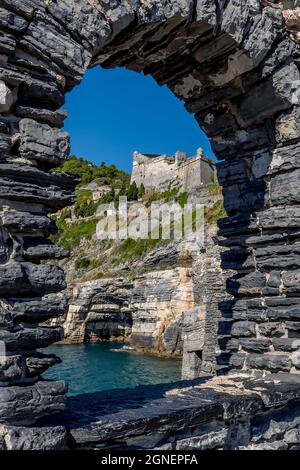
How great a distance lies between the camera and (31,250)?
2.84 m

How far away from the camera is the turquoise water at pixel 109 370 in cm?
1494

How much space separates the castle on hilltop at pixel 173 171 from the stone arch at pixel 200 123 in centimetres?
3937

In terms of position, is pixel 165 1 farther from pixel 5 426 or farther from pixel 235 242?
pixel 5 426

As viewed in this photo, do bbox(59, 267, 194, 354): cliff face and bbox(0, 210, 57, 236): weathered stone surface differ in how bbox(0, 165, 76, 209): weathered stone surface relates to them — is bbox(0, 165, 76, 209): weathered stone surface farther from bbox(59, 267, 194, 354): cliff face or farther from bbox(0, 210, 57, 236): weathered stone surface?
bbox(59, 267, 194, 354): cliff face

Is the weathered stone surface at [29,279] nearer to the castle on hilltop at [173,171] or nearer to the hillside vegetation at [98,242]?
the hillside vegetation at [98,242]

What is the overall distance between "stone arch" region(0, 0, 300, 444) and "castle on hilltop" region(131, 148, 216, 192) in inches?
1550

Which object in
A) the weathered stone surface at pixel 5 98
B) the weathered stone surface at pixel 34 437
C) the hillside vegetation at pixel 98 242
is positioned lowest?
the weathered stone surface at pixel 34 437

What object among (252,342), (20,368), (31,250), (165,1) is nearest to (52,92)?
(31,250)

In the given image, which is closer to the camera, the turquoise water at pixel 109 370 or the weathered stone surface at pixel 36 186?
the weathered stone surface at pixel 36 186

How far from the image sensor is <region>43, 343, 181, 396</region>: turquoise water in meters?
14.9

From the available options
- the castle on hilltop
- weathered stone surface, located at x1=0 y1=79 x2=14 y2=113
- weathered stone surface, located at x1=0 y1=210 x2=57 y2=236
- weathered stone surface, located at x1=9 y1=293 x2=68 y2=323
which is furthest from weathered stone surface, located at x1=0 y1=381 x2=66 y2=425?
the castle on hilltop

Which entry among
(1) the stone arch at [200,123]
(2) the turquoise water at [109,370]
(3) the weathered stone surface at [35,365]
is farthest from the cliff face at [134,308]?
(3) the weathered stone surface at [35,365]

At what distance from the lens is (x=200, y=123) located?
5.33 m
